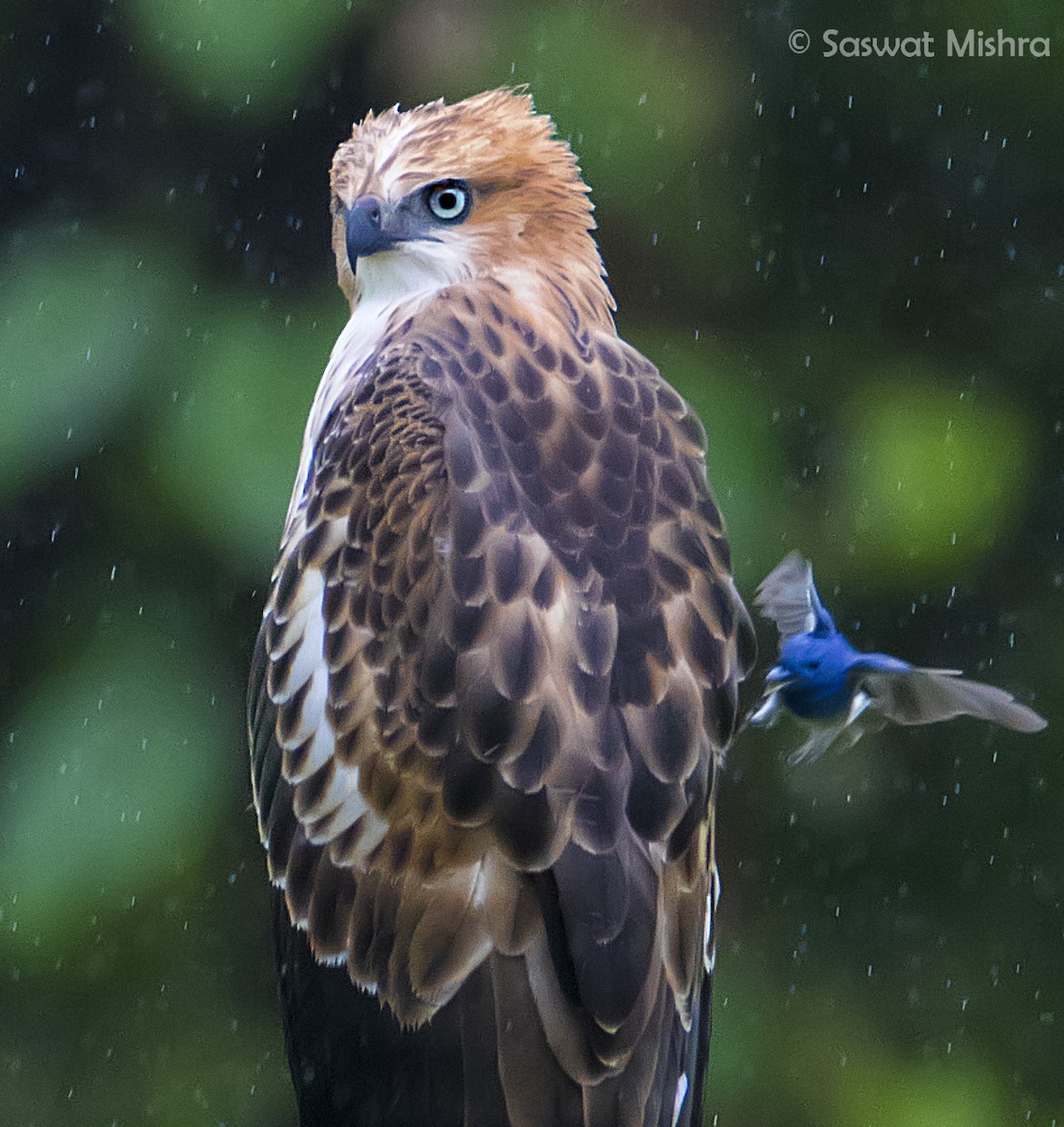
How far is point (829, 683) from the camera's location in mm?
1575

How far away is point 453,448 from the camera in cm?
168

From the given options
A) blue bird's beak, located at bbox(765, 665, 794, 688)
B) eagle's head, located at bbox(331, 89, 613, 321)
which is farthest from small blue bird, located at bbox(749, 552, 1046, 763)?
eagle's head, located at bbox(331, 89, 613, 321)

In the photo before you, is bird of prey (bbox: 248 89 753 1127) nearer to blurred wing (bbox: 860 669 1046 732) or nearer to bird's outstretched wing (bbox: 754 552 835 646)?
bird's outstretched wing (bbox: 754 552 835 646)

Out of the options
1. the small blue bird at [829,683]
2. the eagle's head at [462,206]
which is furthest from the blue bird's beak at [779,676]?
the eagle's head at [462,206]

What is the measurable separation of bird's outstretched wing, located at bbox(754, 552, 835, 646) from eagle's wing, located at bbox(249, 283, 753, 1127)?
0.28ft

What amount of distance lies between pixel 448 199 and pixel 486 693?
52cm

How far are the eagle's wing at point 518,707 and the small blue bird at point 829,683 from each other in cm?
9

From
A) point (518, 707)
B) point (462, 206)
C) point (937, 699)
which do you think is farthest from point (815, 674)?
point (462, 206)

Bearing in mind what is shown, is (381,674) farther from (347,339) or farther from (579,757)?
(347,339)

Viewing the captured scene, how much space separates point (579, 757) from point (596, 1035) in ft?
0.83

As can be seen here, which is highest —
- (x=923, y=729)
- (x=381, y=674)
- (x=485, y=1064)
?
(x=381, y=674)

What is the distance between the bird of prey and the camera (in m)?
1.61

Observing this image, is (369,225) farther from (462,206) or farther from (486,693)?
(486,693)

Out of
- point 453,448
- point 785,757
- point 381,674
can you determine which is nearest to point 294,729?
point 381,674
